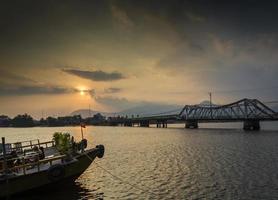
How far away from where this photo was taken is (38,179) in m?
26.4

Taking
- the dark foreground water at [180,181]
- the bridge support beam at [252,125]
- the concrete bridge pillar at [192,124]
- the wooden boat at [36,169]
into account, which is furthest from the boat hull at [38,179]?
the concrete bridge pillar at [192,124]

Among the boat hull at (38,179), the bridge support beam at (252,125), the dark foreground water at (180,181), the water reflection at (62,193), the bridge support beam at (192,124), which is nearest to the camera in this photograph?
the boat hull at (38,179)


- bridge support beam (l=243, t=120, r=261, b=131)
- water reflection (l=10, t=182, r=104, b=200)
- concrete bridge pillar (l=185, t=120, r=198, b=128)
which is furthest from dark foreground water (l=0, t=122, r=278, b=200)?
concrete bridge pillar (l=185, t=120, r=198, b=128)

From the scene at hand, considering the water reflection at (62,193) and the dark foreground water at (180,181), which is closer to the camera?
the water reflection at (62,193)

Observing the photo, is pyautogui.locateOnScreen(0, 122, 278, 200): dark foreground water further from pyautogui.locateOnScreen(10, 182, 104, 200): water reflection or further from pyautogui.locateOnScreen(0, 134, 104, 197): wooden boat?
pyautogui.locateOnScreen(0, 134, 104, 197): wooden boat

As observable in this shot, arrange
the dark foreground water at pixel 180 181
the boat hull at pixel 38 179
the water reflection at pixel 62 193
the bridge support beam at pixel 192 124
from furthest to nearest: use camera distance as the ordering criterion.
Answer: the bridge support beam at pixel 192 124, the dark foreground water at pixel 180 181, the water reflection at pixel 62 193, the boat hull at pixel 38 179

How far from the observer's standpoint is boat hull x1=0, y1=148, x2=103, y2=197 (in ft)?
81.3

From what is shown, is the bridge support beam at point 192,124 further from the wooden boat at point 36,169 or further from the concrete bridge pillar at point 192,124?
the wooden boat at point 36,169

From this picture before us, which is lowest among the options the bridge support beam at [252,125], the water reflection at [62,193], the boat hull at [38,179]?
the water reflection at [62,193]

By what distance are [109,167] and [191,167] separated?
10.3m

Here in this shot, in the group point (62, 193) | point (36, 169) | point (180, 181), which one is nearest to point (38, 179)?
point (36, 169)

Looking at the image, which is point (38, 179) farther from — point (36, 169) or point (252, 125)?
point (252, 125)

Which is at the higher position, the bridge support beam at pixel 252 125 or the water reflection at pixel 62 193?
the bridge support beam at pixel 252 125

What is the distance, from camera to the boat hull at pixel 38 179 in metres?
24.8
